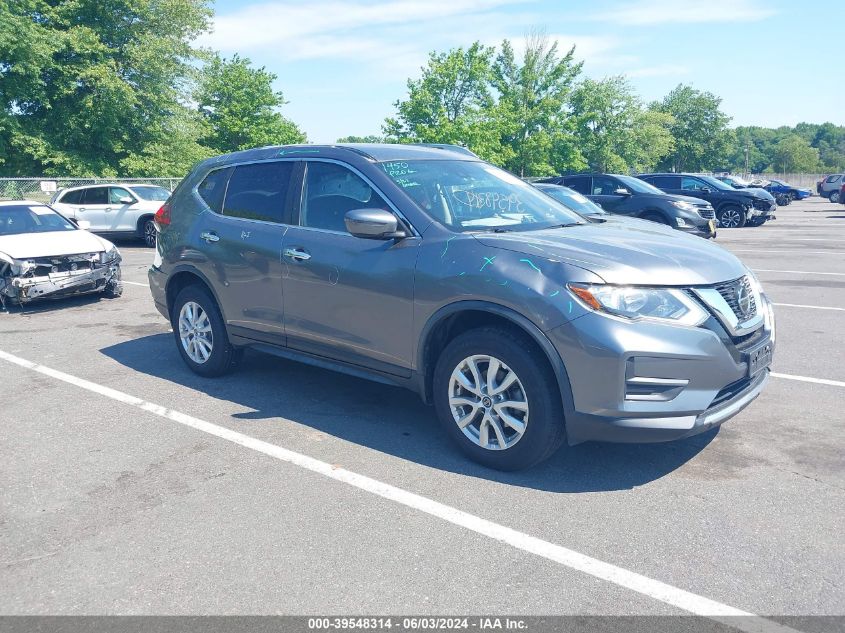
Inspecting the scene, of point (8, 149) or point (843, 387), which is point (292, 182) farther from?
point (8, 149)

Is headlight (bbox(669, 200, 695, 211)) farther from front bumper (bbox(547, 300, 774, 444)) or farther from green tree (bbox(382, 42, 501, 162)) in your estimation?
green tree (bbox(382, 42, 501, 162))

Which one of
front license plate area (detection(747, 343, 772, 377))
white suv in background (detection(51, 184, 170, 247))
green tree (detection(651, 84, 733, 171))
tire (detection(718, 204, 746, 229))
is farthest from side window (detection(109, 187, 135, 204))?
green tree (detection(651, 84, 733, 171))

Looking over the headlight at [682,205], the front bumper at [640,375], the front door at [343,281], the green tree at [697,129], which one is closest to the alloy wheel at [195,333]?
the front door at [343,281]

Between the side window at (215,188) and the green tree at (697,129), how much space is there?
10044cm

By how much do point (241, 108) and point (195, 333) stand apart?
64922 millimetres

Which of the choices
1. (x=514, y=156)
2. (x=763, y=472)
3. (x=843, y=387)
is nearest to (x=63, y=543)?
(x=763, y=472)

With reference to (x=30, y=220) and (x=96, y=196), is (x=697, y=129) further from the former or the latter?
(x=30, y=220)

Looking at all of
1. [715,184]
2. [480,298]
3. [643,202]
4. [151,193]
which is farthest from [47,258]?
[715,184]

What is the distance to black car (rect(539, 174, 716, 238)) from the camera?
53.1ft

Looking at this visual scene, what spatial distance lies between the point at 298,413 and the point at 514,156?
196ft

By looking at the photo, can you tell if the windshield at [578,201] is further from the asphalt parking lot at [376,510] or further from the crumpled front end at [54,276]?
the crumpled front end at [54,276]

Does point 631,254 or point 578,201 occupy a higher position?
point 578,201

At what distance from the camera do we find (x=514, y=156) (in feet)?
205

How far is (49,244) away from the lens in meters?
9.80
